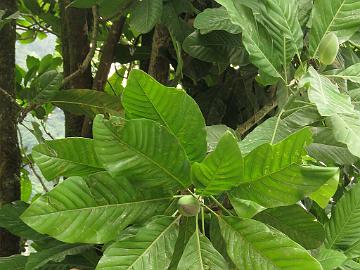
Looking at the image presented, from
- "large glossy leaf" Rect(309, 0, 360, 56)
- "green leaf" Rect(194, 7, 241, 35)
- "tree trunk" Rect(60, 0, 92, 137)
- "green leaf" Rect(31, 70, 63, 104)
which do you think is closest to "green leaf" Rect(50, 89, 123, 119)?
"green leaf" Rect(31, 70, 63, 104)

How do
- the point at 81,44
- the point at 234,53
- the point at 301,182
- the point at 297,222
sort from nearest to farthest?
1. the point at 301,182
2. the point at 297,222
3. the point at 234,53
4. the point at 81,44

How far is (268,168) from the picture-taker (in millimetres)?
456

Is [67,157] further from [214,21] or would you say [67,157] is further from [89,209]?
[214,21]

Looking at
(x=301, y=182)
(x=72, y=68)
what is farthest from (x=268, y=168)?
(x=72, y=68)

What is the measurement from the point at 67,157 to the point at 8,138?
51 centimetres

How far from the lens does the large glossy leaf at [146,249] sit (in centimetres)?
46

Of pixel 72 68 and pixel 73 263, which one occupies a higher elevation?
pixel 72 68

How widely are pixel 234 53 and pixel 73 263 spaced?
0.41 meters

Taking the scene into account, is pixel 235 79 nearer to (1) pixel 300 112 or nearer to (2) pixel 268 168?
(1) pixel 300 112

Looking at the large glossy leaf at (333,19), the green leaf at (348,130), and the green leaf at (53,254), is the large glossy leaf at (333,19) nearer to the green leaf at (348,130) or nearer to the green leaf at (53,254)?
the green leaf at (348,130)

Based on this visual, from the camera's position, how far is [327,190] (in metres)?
0.46

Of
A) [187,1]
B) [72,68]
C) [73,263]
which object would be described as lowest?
[73,263]

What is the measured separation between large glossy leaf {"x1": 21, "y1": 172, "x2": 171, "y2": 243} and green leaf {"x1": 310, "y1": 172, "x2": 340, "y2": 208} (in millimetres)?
163

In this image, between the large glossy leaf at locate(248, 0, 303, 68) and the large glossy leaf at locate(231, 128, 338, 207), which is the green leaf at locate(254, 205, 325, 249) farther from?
the large glossy leaf at locate(248, 0, 303, 68)
